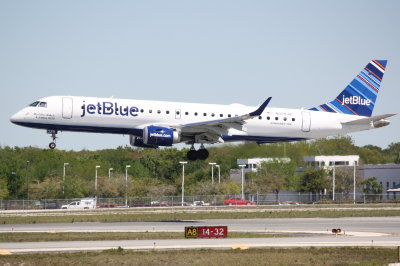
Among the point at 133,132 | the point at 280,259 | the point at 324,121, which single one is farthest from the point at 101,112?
the point at 280,259

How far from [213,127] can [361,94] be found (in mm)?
16839

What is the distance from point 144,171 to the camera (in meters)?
124

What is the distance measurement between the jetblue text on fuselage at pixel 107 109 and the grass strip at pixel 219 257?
20467mm

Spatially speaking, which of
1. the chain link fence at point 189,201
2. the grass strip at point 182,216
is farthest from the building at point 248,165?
the grass strip at point 182,216

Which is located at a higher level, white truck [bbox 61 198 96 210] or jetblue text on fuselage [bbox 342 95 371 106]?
jetblue text on fuselage [bbox 342 95 371 106]

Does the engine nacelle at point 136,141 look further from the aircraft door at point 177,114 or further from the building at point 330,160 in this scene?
the building at point 330,160

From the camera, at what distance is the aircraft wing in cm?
5472

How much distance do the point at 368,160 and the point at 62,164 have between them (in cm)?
5221

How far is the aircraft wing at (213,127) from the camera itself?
2154 inches

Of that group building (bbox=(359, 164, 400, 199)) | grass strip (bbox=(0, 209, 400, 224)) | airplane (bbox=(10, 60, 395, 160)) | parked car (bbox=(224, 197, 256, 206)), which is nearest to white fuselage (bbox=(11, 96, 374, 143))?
airplane (bbox=(10, 60, 395, 160))

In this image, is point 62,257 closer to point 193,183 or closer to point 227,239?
point 227,239

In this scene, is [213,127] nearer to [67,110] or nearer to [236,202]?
[67,110]

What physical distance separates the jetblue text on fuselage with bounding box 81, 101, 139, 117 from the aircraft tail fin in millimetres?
17526

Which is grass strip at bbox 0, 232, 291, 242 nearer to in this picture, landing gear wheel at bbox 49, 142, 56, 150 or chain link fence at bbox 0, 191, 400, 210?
landing gear wheel at bbox 49, 142, 56, 150
